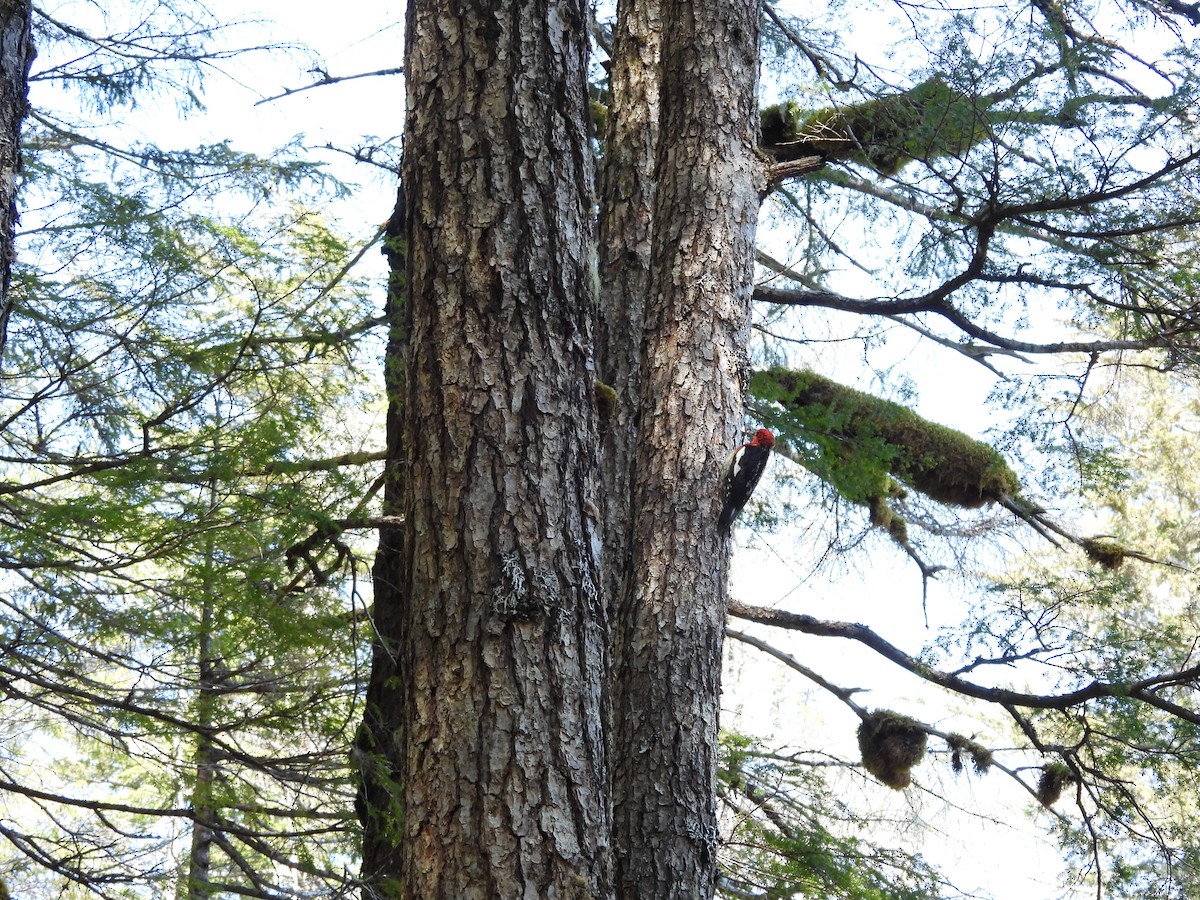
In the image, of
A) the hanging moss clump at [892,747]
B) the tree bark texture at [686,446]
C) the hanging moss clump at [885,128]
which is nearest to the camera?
the tree bark texture at [686,446]

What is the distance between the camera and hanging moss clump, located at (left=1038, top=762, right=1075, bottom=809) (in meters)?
5.48

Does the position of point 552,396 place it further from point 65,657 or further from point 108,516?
point 65,657

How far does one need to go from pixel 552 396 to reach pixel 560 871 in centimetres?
88

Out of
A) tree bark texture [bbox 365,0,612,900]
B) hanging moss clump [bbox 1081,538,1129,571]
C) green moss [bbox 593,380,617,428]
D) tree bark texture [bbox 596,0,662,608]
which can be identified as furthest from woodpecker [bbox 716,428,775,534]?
hanging moss clump [bbox 1081,538,1129,571]

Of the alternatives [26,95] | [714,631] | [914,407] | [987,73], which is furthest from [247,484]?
[914,407]

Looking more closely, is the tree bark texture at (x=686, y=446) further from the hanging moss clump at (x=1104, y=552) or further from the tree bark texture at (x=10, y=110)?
the hanging moss clump at (x=1104, y=552)

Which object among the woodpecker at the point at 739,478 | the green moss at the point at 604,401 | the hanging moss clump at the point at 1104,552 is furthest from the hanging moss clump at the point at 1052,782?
the green moss at the point at 604,401

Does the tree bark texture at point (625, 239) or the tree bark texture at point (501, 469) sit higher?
the tree bark texture at point (625, 239)

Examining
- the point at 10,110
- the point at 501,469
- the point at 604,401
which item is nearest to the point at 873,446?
the point at 604,401

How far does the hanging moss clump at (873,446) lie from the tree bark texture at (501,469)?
2.97 metres

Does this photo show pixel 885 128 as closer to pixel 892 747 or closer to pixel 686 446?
pixel 686 446

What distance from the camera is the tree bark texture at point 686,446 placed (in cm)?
290

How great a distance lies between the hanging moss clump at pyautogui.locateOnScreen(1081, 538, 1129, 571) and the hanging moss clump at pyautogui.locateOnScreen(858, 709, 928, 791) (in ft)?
5.31

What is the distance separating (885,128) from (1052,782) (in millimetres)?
3566
